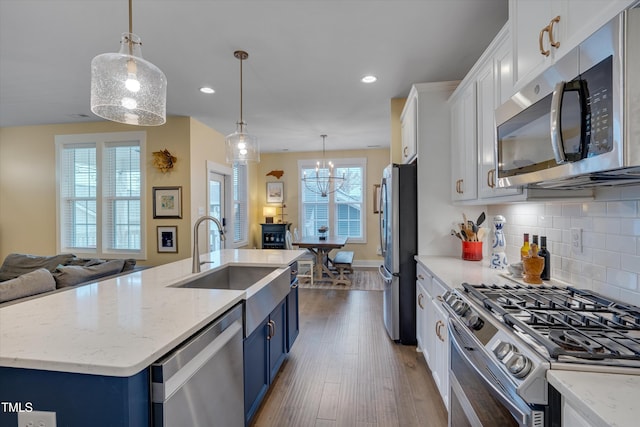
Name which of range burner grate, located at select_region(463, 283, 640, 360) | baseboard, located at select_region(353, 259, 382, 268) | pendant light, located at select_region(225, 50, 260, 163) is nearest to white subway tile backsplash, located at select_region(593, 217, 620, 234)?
range burner grate, located at select_region(463, 283, 640, 360)

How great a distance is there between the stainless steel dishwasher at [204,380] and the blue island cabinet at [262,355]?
0.21 meters

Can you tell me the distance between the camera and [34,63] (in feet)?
9.43

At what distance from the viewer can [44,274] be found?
2.12 m

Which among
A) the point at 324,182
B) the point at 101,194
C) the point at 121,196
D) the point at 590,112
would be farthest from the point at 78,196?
the point at 590,112

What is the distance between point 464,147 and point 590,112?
5.20 ft

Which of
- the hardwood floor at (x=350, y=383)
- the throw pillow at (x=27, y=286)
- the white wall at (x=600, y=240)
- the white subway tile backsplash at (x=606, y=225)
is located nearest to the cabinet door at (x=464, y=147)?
the white wall at (x=600, y=240)

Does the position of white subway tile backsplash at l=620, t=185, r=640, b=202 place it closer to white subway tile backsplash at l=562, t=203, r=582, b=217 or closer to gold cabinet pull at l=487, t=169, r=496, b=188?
white subway tile backsplash at l=562, t=203, r=582, b=217

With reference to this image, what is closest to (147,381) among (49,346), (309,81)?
(49,346)

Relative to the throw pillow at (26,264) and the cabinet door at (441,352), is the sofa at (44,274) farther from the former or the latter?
the cabinet door at (441,352)

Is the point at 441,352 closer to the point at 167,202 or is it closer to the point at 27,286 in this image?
the point at 27,286

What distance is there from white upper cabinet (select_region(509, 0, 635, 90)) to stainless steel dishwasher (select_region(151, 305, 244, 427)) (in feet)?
5.44

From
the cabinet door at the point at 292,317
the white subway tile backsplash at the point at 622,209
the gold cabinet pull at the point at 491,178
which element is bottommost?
the cabinet door at the point at 292,317

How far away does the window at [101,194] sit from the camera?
182 inches

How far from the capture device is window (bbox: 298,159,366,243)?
697 centimetres
